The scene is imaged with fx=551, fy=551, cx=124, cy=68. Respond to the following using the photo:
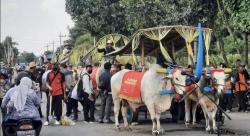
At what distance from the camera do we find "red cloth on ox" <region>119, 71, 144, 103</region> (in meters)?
14.2

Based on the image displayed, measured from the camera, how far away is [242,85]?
2039cm

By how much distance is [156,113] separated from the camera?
13.8 meters

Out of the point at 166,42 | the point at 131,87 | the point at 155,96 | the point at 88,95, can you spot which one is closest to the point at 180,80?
the point at 155,96

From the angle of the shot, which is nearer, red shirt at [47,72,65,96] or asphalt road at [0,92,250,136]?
asphalt road at [0,92,250,136]

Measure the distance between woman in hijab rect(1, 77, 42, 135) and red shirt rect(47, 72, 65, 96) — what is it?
Answer: 18.5 feet

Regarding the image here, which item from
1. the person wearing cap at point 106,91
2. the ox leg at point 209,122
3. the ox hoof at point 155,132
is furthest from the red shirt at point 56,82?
the ox leg at point 209,122

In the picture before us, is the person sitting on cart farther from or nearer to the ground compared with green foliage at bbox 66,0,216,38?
nearer to the ground

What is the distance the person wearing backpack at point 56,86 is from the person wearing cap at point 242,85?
7329mm

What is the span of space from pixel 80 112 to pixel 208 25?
777cm

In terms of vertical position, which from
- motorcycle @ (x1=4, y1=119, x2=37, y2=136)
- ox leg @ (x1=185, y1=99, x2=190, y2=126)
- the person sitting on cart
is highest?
the person sitting on cart

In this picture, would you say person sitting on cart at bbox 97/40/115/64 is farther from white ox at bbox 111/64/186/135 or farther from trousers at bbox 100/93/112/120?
white ox at bbox 111/64/186/135

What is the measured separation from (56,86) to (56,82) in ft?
0.39

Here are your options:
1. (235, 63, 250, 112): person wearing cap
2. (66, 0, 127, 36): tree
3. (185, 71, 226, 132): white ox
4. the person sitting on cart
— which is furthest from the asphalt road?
(66, 0, 127, 36): tree

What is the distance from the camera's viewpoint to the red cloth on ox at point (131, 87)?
1424 cm
